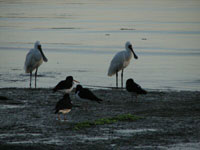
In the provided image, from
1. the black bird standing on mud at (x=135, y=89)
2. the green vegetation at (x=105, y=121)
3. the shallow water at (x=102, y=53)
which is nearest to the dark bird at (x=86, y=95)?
the green vegetation at (x=105, y=121)

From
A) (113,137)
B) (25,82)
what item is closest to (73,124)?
(113,137)

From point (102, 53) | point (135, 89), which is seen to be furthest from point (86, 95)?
point (102, 53)

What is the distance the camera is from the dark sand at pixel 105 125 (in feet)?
27.3

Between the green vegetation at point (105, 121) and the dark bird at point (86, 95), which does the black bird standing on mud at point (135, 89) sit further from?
the green vegetation at point (105, 121)

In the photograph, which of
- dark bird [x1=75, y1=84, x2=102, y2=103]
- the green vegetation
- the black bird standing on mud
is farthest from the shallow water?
the green vegetation

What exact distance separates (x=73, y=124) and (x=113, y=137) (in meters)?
1.47

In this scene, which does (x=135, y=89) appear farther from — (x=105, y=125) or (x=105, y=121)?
(x=105, y=125)

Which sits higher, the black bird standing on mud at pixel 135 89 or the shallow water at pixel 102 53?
the shallow water at pixel 102 53

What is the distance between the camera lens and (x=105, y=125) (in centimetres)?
982

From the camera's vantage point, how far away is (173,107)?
12188mm

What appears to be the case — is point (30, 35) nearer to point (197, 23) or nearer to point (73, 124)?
point (197, 23)

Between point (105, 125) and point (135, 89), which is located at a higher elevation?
point (135, 89)

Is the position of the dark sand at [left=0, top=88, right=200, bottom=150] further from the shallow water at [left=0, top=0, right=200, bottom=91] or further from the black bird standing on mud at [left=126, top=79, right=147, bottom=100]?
the shallow water at [left=0, top=0, right=200, bottom=91]

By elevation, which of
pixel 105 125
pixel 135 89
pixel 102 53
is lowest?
pixel 105 125
